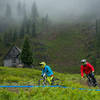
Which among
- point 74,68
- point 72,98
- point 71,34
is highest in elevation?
point 71,34

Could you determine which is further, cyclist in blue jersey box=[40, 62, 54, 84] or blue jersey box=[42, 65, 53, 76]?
blue jersey box=[42, 65, 53, 76]

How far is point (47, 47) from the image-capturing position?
105562 millimetres

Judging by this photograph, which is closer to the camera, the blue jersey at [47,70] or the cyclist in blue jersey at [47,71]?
the cyclist in blue jersey at [47,71]

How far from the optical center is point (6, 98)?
540 centimetres

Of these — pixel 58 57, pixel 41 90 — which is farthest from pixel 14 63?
pixel 41 90

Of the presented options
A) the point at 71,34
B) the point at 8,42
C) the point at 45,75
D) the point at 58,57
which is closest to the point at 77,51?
the point at 58,57

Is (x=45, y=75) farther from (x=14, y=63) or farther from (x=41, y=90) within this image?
(x=14, y=63)

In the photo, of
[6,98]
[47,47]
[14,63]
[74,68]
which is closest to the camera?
[6,98]

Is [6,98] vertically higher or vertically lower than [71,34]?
lower

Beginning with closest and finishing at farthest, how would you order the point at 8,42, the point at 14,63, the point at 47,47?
1. the point at 14,63
2. the point at 47,47
3. the point at 8,42

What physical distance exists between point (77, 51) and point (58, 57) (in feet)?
44.5

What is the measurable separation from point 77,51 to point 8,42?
57.6 metres

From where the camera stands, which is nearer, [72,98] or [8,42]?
[72,98]

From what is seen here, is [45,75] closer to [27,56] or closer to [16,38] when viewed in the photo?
[27,56]
